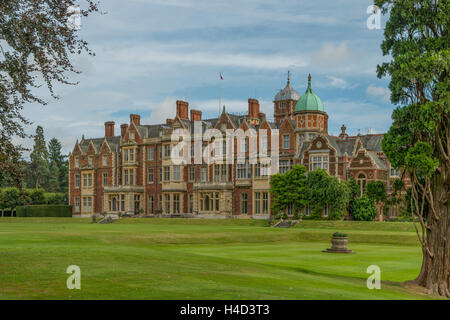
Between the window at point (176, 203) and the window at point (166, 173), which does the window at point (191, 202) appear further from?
the window at point (166, 173)

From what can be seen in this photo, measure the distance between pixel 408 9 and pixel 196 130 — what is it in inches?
1909

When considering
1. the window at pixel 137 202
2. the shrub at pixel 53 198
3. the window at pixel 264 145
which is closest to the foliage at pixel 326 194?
the window at pixel 264 145

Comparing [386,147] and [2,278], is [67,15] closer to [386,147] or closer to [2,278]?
[2,278]

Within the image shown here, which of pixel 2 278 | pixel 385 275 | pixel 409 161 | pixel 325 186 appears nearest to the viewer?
pixel 2 278

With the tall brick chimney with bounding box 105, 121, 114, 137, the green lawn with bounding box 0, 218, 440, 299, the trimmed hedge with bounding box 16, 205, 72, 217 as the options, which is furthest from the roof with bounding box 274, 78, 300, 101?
the green lawn with bounding box 0, 218, 440, 299

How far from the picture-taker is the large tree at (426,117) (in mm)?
18578

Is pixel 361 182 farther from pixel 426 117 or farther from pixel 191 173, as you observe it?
pixel 426 117

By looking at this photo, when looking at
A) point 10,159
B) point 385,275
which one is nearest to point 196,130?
point 385,275

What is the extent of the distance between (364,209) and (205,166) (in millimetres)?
21347

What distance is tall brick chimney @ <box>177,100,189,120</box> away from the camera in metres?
70.2

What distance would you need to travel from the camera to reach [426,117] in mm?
18547

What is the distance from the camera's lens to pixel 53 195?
280ft

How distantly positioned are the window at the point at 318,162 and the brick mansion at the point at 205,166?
10 cm

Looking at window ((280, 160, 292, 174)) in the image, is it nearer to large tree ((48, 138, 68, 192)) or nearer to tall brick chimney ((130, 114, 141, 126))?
tall brick chimney ((130, 114, 141, 126))
